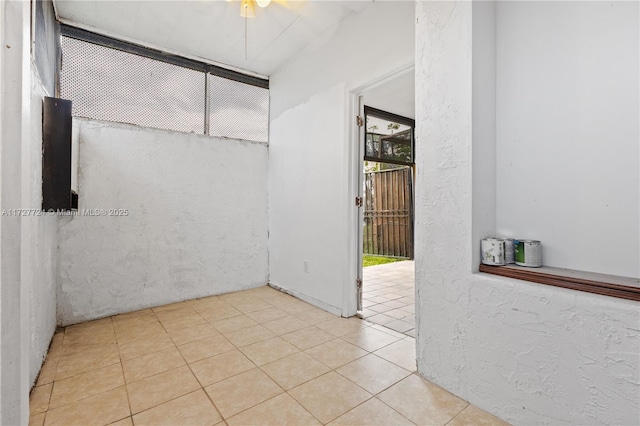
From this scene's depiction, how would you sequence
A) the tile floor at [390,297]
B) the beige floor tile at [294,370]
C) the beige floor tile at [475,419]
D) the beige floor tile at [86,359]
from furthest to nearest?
the tile floor at [390,297], the beige floor tile at [86,359], the beige floor tile at [294,370], the beige floor tile at [475,419]

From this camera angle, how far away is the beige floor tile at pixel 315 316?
2.60m

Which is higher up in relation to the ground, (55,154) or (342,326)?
(55,154)

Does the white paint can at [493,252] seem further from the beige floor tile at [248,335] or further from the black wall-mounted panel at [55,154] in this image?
the black wall-mounted panel at [55,154]

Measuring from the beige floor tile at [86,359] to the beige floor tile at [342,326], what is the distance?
148 cm

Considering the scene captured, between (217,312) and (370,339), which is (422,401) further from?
(217,312)

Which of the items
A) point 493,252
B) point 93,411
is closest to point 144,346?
point 93,411

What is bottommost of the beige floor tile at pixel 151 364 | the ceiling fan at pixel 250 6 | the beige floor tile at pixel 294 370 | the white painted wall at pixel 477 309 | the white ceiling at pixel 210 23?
the beige floor tile at pixel 151 364

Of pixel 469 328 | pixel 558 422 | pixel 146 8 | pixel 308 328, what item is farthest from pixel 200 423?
pixel 146 8

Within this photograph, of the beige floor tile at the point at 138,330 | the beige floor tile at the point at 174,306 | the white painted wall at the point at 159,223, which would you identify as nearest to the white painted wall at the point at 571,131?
the beige floor tile at the point at 138,330

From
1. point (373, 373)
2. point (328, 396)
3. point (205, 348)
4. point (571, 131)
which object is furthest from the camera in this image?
point (205, 348)

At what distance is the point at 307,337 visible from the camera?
2.25 meters

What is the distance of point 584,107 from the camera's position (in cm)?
128

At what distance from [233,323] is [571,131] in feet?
8.56

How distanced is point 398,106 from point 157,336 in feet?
12.2
